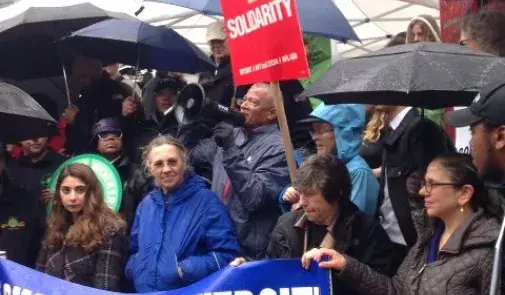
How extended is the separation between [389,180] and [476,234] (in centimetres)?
103

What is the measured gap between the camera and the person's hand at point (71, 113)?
7465 millimetres

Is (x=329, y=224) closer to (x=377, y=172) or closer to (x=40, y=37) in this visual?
(x=377, y=172)

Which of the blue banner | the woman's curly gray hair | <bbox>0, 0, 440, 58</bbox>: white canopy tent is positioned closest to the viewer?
the blue banner

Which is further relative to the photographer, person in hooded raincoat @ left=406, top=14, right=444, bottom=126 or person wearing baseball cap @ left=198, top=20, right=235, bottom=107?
person wearing baseball cap @ left=198, top=20, right=235, bottom=107

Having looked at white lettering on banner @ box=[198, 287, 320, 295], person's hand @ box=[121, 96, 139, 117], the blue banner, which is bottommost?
white lettering on banner @ box=[198, 287, 320, 295]

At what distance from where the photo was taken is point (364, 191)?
17.3 ft

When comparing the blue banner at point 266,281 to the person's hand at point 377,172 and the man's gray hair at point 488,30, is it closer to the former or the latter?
the person's hand at point 377,172

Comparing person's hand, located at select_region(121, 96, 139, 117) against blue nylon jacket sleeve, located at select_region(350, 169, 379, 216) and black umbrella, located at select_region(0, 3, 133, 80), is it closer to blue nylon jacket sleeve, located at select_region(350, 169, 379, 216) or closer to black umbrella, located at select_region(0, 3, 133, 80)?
black umbrella, located at select_region(0, 3, 133, 80)

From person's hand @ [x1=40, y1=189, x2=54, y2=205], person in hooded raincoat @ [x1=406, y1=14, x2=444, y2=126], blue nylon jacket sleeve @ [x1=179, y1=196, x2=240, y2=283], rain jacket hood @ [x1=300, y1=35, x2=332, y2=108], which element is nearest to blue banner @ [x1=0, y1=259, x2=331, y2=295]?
blue nylon jacket sleeve @ [x1=179, y1=196, x2=240, y2=283]

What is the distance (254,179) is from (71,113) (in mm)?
2555

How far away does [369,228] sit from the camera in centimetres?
469

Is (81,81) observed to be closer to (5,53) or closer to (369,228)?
(5,53)

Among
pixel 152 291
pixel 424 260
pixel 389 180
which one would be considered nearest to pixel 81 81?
pixel 152 291

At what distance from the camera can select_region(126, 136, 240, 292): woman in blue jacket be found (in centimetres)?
525
